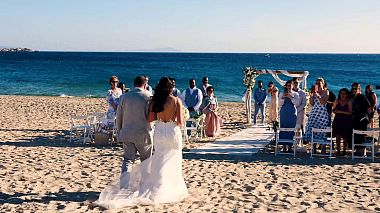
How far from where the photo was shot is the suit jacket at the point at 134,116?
664cm

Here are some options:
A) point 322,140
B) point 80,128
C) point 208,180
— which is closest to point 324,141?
point 322,140

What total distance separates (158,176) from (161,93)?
1121 mm

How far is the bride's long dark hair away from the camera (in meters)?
6.57

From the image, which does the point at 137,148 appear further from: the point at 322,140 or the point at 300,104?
the point at 300,104

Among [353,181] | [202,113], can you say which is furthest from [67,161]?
[353,181]

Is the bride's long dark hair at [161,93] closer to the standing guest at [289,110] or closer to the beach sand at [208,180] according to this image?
the beach sand at [208,180]

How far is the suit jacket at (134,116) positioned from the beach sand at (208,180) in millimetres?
953

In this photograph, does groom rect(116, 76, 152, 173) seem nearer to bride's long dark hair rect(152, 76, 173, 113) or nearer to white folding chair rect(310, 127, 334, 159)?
bride's long dark hair rect(152, 76, 173, 113)

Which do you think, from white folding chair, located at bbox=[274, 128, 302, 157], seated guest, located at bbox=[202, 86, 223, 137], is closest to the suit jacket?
white folding chair, located at bbox=[274, 128, 302, 157]

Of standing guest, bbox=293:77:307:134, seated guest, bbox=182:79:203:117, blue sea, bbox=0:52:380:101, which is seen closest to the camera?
standing guest, bbox=293:77:307:134

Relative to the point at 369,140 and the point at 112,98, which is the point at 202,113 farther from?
the point at 369,140

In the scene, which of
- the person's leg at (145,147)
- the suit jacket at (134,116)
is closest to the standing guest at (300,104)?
the person's leg at (145,147)

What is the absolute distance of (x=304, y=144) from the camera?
11.9 metres

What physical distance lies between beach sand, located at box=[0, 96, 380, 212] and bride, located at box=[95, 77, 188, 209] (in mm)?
182
